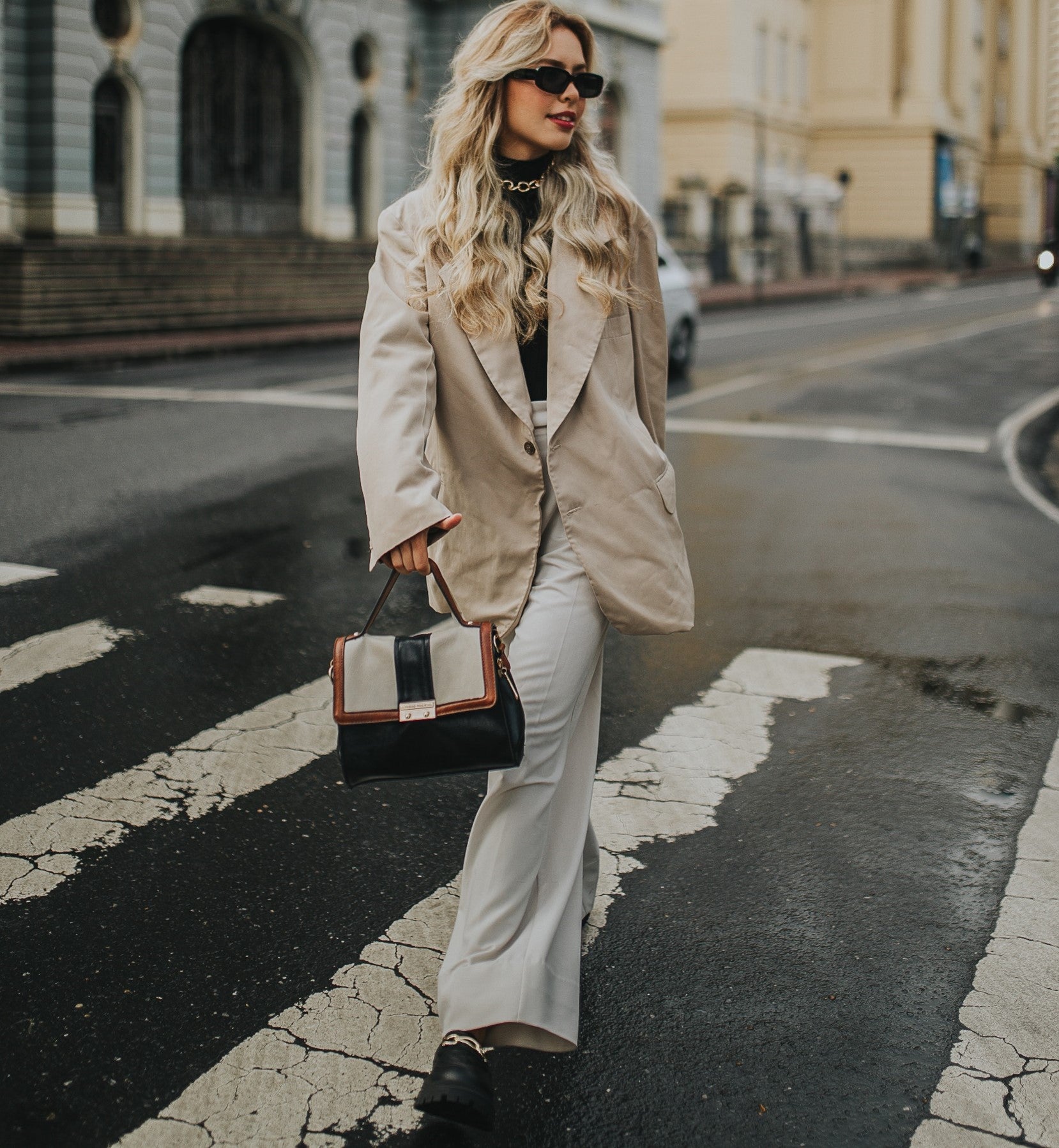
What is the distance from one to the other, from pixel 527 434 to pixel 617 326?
299mm

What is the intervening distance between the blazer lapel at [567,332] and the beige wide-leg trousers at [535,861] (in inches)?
2.4

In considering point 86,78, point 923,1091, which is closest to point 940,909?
point 923,1091

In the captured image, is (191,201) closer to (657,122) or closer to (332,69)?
(332,69)

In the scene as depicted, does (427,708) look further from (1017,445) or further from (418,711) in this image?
(1017,445)

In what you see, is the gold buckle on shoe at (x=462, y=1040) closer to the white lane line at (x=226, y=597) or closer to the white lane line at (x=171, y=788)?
the white lane line at (x=171, y=788)

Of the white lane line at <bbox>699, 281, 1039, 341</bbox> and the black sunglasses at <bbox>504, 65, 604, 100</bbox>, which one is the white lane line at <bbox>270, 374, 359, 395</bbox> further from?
the black sunglasses at <bbox>504, 65, 604, 100</bbox>

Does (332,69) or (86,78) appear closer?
(86,78)

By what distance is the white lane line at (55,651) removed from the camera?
5.41 metres

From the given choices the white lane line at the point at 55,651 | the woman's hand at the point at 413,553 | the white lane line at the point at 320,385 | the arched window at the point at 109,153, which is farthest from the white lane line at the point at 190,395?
the arched window at the point at 109,153

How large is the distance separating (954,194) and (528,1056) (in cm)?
6767

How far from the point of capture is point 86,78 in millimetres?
25219

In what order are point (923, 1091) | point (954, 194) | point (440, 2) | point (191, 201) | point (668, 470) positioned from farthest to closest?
point (954, 194) < point (440, 2) < point (191, 201) < point (668, 470) < point (923, 1091)

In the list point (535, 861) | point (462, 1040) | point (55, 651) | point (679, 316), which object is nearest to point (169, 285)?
point (679, 316)

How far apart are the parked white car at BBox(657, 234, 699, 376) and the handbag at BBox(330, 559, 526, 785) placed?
1475cm
